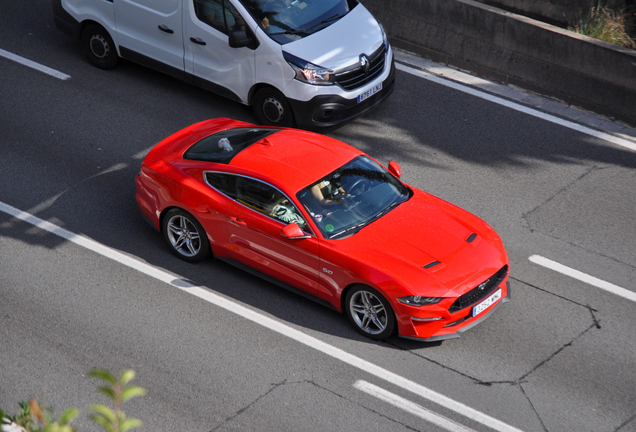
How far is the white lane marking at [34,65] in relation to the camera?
39.0 ft

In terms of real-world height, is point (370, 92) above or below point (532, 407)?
above

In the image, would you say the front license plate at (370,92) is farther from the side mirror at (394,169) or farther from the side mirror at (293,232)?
the side mirror at (293,232)

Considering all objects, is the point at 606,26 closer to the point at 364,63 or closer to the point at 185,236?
the point at 364,63

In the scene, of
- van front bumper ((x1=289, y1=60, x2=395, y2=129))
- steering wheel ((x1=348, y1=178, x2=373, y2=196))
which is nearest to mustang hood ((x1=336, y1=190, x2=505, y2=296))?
steering wheel ((x1=348, y1=178, x2=373, y2=196))

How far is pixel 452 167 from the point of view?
9.91 metres

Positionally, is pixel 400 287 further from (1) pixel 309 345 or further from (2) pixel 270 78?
(2) pixel 270 78

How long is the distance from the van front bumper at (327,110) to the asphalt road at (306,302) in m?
0.41

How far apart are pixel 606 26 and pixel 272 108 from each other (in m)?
5.69

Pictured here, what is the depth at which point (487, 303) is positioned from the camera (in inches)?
278

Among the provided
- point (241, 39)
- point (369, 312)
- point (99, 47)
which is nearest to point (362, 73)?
point (241, 39)

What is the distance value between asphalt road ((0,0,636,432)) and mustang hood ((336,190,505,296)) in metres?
0.77

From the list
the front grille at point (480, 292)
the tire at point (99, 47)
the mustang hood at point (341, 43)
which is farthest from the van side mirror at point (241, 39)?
the front grille at point (480, 292)

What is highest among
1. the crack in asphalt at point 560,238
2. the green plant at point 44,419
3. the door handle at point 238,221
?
the green plant at point 44,419

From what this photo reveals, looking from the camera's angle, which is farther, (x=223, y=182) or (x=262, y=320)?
(x=223, y=182)
